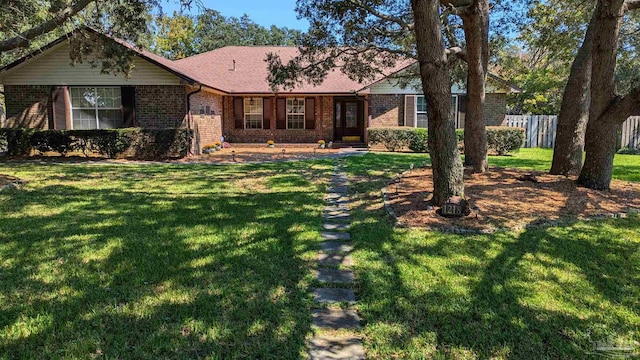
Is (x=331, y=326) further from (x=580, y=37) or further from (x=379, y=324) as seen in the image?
(x=580, y=37)

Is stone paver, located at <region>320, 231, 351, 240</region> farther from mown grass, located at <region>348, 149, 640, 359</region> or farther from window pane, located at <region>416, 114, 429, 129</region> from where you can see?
window pane, located at <region>416, 114, 429, 129</region>

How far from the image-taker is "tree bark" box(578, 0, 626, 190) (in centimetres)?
736

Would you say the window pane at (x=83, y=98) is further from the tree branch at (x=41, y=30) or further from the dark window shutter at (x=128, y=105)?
the tree branch at (x=41, y=30)

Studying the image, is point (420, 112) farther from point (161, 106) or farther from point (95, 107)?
point (95, 107)

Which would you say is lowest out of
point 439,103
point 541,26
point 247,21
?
point 439,103

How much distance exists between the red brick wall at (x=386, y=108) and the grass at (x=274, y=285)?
1414 centimetres

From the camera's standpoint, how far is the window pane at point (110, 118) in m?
16.6

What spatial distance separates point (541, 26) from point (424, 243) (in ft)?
38.6

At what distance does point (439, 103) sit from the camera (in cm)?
627

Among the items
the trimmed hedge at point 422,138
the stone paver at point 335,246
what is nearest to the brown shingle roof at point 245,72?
the trimmed hedge at point 422,138

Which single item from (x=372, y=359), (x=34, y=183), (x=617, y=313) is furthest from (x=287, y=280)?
(x=34, y=183)

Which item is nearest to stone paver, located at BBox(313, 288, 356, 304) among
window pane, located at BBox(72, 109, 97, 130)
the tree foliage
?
window pane, located at BBox(72, 109, 97, 130)

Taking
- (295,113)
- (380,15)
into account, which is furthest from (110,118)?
(380,15)

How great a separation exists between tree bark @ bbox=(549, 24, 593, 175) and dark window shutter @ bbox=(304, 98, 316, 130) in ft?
46.3
